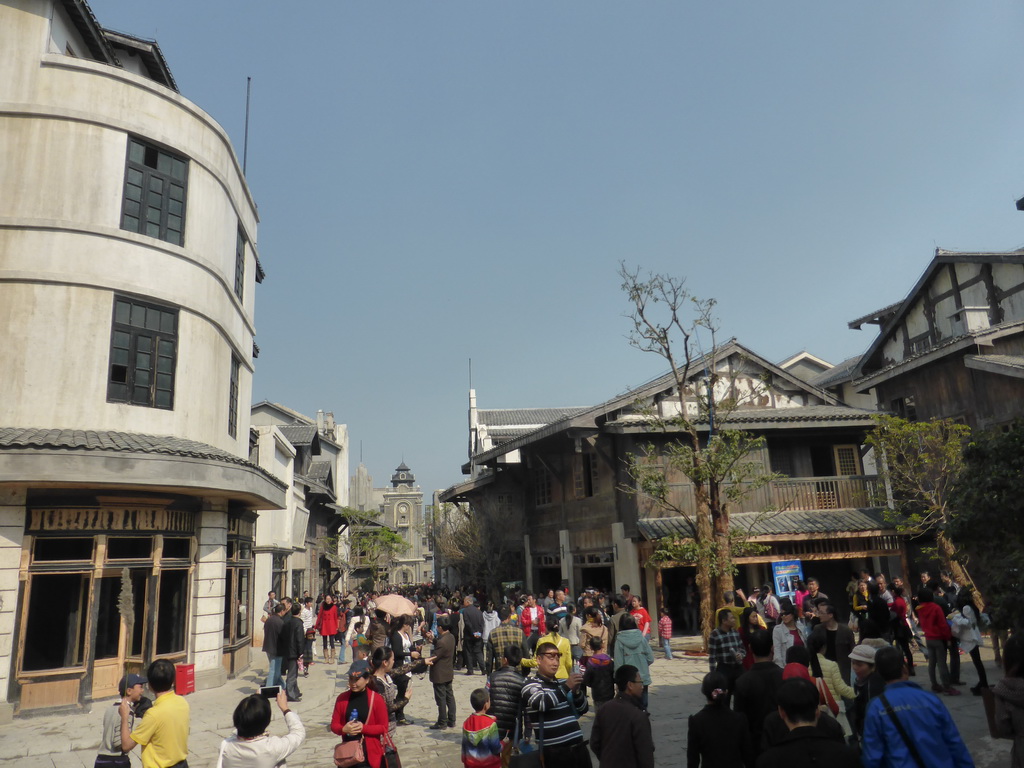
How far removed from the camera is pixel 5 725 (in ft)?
38.8

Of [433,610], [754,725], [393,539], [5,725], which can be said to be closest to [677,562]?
[433,610]

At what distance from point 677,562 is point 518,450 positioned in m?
10.9

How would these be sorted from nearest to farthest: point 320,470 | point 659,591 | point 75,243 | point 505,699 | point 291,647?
point 505,699 < point 291,647 < point 75,243 < point 659,591 < point 320,470

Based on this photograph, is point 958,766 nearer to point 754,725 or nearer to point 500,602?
point 754,725

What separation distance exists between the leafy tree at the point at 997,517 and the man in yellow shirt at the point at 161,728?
7440 millimetres

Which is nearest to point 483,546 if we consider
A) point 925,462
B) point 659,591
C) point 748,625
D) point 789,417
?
point 659,591

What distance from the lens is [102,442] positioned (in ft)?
40.8

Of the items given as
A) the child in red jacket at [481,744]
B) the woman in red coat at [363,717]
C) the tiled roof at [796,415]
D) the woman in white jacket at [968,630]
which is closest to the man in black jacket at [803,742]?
the child in red jacket at [481,744]

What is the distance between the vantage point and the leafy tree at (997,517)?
728 cm

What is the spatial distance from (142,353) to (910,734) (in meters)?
14.1

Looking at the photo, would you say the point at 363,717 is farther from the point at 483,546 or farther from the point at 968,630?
the point at 483,546

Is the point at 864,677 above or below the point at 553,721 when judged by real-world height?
above

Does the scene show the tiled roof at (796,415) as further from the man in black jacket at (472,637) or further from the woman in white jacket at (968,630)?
the woman in white jacket at (968,630)

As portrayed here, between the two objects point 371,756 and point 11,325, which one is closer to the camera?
point 371,756
